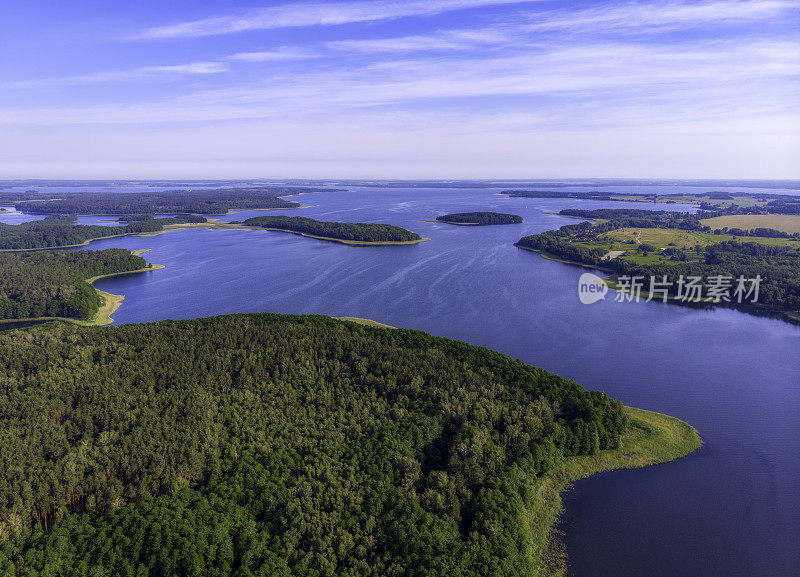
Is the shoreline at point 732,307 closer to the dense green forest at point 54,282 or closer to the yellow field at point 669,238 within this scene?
the yellow field at point 669,238

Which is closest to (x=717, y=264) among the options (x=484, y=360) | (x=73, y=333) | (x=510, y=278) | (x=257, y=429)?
(x=510, y=278)

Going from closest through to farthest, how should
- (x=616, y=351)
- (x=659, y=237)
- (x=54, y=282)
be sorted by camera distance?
(x=616, y=351), (x=54, y=282), (x=659, y=237)

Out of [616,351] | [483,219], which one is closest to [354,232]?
[483,219]

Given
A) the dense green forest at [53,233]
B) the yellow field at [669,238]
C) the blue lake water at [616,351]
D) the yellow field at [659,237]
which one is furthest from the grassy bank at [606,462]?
the dense green forest at [53,233]

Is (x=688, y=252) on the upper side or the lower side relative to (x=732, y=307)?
upper

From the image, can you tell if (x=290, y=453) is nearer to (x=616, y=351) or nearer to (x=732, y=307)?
(x=616, y=351)

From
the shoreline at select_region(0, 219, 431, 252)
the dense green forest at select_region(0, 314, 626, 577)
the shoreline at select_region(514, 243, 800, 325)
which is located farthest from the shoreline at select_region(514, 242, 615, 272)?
the dense green forest at select_region(0, 314, 626, 577)

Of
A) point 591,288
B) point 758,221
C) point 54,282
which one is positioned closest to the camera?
point 54,282
